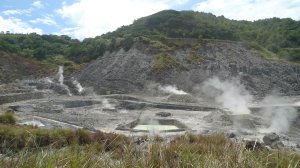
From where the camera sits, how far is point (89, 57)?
2970 inches

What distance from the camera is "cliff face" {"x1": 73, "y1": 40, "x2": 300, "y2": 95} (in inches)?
2178

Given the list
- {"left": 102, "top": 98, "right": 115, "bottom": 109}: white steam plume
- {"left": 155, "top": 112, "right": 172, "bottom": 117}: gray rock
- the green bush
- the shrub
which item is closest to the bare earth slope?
{"left": 102, "top": 98, "right": 115, "bottom": 109}: white steam plume

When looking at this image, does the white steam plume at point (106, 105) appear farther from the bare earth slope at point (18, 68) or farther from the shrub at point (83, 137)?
the bare earth slope at point (18, 68)

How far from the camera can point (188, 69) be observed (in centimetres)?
5978

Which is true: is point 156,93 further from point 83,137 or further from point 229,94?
point 83,137

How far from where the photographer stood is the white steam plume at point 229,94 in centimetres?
3988

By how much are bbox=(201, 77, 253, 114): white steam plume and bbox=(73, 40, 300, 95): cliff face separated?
1.36m

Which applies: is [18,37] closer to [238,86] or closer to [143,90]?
[143,90]

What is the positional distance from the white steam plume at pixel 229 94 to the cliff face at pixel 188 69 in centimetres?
136

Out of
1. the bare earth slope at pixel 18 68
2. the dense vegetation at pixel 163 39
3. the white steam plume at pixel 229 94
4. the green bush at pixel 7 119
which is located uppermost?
the dense vegetation at pixel 163 39

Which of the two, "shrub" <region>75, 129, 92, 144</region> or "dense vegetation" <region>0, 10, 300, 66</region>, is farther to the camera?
"dense vegetation" <region>0, 10, 300, 66</region>

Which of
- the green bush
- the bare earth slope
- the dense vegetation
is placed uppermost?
the dense vegetation

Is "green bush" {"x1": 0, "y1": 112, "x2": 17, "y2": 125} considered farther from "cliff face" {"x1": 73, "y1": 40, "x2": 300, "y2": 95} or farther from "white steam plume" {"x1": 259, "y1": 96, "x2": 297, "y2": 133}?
"cliff face" {"x1": 73, "y1": 40, "x2": 300, "y2": 95}

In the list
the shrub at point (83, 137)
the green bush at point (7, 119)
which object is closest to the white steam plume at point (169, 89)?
the green bush at point (7, 119)
